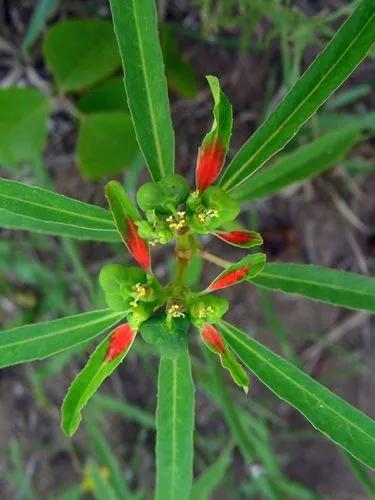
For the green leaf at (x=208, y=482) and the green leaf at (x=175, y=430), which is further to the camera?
the green leaf at (x=208, y=482)

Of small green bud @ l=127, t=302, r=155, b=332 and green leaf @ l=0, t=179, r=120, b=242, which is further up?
green leaf @ l=0, t=179, r=120, b=242

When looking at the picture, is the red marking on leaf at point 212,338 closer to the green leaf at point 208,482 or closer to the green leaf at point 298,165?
the green leaf at point 298,165

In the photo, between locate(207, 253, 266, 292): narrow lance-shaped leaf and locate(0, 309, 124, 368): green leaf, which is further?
locate(0, 309, 124, 368): green leaf

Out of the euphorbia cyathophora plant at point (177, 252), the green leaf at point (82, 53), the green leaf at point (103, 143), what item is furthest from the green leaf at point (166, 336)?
the green leaf at point (82, 53)

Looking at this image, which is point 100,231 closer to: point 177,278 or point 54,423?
point 177,278

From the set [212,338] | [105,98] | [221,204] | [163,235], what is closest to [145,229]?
[163,235]

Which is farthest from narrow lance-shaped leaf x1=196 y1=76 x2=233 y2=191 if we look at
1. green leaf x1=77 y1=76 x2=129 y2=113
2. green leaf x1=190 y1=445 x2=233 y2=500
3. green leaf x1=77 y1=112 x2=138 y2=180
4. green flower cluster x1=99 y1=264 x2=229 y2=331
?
green leaf x1=190 y1=445 x2=233 y2=500

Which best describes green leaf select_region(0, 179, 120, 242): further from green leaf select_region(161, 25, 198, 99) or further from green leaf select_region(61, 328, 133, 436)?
green leaf select_region(161, 25, 198, 99)
